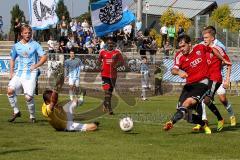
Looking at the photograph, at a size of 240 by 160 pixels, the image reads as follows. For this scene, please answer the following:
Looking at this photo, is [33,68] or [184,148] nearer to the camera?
[184,148]

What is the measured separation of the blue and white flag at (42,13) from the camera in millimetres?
28734

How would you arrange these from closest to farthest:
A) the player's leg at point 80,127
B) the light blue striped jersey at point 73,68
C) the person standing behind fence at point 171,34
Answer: the player's leg at point 80,127
the light blue striped jersey at point 73,68
the person standing behind fence at point 171,34

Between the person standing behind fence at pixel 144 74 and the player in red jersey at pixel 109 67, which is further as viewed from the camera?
the person standing behind fence at pixel 144 74

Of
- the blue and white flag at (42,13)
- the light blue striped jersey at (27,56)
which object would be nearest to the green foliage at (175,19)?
the blue and white flag at (42,13)

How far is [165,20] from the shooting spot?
5475 centimetres

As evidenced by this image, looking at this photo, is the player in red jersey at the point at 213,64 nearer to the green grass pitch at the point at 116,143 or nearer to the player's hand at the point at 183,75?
the green grass pitch at the point at 116,143

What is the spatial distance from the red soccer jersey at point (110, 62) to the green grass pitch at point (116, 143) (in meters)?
4.14

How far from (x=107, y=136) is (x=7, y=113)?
6.27m

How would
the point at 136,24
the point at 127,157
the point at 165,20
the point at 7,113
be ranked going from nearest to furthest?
the point at 127,157, the point at 7,113, the point at 136,24, the point at 165,20

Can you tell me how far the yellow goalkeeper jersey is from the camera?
1234 cm

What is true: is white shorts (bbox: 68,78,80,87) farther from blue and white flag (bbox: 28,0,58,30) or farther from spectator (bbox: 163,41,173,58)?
spectator (bbox: 163,41,173,58)

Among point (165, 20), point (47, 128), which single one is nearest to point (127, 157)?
point (47, 128)

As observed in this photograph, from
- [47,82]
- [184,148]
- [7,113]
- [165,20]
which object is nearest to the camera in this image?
[184,148]

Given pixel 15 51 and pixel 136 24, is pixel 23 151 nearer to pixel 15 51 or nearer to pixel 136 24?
pixel 15 51
